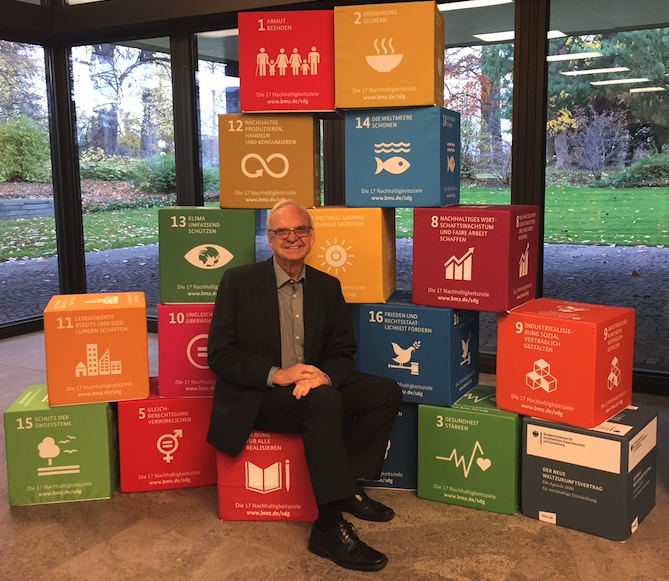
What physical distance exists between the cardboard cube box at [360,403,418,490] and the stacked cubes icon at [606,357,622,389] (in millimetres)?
689

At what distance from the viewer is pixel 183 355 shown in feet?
9.28

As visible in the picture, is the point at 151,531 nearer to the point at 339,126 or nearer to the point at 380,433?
the point at 380,433

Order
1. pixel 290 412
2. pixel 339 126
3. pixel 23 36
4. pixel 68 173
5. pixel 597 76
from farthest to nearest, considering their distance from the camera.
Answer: pixel 68 173 → pixel 23 36 → pixel 339 126 → pixel 597 76 → pixel 290 412

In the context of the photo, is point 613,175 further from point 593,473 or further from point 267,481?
point 267,481

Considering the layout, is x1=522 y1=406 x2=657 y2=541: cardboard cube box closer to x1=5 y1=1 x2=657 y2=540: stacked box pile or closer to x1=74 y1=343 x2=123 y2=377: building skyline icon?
x1=5 y1=1 x2=657 y2=540: stacked box pile

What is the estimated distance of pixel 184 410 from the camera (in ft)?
9.24

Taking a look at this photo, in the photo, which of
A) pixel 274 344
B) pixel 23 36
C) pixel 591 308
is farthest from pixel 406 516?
pixel 23 36

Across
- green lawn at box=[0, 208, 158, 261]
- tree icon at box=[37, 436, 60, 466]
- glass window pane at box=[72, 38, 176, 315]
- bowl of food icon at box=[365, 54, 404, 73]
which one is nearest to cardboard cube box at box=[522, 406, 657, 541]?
bowl of food icon at box=[365, 54, 404, 73]

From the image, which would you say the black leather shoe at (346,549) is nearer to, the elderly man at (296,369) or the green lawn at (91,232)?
the elderly man at (296,369)

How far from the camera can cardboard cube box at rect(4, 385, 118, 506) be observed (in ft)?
8.84

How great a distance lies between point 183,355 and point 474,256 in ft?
3.80

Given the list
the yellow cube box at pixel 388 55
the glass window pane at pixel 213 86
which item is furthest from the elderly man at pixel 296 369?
the glass window pane at pixel 213 86

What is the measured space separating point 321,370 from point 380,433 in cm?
31

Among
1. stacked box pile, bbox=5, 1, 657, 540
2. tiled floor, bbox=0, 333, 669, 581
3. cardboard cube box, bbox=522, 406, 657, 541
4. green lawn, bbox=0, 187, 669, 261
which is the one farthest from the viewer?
green lawn, bbox=0, 187, 669, 261
